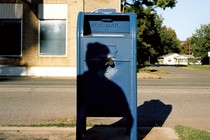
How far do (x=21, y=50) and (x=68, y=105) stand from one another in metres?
15.0

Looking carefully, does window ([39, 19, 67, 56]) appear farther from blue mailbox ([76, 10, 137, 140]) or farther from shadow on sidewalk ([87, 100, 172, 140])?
blue mailbox ([76, 10, 137, 140])

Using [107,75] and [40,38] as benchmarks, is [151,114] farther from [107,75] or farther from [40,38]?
[40,38]

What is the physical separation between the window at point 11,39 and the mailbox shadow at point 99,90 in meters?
20.4

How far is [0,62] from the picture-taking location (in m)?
25.4

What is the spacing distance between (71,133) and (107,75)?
160 centimetres

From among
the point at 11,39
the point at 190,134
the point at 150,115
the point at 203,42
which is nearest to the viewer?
the point at 190,134

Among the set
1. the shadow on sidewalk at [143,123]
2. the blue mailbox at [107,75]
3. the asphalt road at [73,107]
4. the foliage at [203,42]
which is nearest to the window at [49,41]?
the asphalt road at [73,107]

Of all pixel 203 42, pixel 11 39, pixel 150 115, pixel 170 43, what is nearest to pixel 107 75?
pixel 150 115

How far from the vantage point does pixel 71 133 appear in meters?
7.02

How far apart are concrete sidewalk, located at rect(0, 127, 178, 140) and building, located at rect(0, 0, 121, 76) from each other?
59.2 feet

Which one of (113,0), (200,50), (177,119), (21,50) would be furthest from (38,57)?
(200,50)

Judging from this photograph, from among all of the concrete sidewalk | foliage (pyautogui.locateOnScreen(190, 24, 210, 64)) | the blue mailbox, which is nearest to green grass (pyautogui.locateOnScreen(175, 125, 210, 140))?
the concrete sidewalk

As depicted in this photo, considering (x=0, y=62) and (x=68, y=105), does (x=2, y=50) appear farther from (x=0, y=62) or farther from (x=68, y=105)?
(x=68, y=105)

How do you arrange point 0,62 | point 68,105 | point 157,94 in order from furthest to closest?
1. point 0,62
2. point 157,94
3. point 68,105
